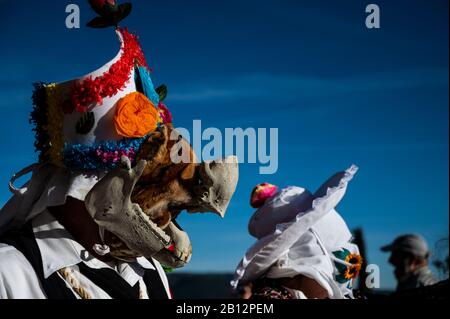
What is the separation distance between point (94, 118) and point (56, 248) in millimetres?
476

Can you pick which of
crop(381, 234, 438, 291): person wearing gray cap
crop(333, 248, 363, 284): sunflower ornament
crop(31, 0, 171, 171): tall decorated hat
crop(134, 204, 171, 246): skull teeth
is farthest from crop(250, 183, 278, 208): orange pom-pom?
crop(381, 234, 438, 291): person wearing gray cap

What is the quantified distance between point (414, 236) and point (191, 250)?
386 centimetres

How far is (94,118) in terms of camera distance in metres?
2.33

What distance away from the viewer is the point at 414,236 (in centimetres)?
576

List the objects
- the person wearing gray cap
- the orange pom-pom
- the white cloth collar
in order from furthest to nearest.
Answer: the person wearing gray cap < the orange pom-pom < the white cloth collar

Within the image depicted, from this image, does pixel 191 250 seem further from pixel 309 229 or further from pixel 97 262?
pixel 309 229

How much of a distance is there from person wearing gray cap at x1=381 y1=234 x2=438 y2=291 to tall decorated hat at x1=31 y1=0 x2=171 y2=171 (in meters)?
3.82

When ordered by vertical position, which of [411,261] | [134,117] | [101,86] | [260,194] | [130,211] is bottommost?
[411,261]

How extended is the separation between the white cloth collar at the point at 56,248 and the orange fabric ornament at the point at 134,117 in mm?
410

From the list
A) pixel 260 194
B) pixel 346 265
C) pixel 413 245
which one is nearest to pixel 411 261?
pixel 413 245

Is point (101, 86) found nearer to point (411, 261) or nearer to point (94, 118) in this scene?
point (94, 118)

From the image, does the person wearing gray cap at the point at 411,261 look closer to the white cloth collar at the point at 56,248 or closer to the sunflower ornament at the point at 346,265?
the sunflower ornament at the point at 346,265

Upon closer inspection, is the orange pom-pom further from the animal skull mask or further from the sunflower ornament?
the animal skull mask

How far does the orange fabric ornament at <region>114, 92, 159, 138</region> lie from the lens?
228 cm
